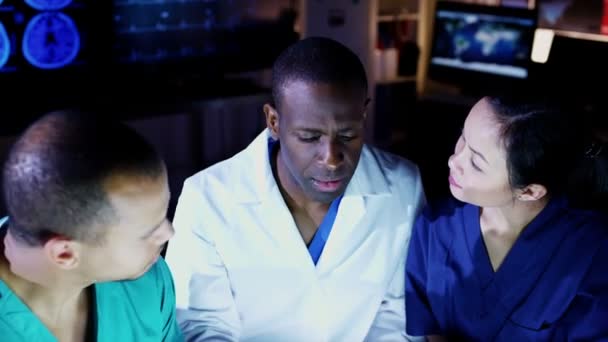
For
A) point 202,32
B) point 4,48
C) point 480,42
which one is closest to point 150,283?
point 4,48

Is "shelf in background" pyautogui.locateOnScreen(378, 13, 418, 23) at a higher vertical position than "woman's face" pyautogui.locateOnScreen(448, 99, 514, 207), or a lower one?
lower

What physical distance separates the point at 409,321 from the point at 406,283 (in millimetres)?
76

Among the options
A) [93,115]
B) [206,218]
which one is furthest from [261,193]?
[93,115]

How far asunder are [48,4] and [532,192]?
212 centimetres

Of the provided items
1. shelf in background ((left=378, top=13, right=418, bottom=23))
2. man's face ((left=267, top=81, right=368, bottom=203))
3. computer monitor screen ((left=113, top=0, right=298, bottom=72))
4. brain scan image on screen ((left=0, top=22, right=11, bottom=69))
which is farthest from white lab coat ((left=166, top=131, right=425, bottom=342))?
shelf in background ((left=378, top=13, right=418, bottom=23))

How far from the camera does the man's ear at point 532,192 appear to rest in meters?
1.31

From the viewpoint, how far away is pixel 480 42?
4035mm

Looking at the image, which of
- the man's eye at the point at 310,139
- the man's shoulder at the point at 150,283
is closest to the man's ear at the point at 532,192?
the man's eye at the point at 310,139

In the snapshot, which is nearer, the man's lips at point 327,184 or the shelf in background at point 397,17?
the man's lips at point 327,184

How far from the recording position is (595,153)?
52.3 inches

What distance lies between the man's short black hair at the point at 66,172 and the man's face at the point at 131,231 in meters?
0.01

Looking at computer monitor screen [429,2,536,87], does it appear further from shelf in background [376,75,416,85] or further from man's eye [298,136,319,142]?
man's eye [298,136,319,142]

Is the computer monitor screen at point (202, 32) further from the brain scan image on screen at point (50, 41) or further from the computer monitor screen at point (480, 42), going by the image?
the computer monitor screen at point (480, 42)

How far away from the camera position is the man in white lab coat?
1407 mm
